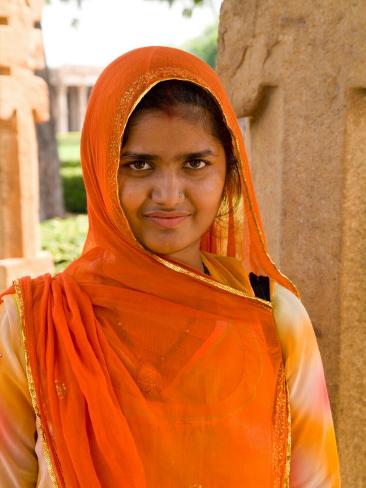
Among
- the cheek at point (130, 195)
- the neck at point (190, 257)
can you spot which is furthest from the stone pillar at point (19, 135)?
the cheek at point (130, 195)

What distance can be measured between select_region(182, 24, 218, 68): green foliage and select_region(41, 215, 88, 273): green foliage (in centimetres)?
2731

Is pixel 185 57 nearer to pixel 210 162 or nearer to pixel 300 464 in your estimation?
pixel 210 162

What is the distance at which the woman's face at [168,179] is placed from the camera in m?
1.11

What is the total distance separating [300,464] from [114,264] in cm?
54

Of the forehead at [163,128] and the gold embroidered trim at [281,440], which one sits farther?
the gold embroidered trim at [281,440]

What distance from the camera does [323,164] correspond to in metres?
1.53

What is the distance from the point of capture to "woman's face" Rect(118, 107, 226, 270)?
1107mm

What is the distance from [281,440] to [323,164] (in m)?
0.67

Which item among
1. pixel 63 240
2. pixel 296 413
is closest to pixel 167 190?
pixel 296 413

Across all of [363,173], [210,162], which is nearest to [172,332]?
[210,162]

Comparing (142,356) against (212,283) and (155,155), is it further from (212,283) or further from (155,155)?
(155,155)

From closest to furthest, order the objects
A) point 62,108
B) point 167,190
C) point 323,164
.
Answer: point 167,190 → point 323,164 → point 62,108

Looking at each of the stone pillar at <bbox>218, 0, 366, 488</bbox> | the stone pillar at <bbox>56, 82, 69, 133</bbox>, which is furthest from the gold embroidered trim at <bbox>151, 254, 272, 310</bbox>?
the stone pillar at <bbox>56, 82, 69, 133</bbox>

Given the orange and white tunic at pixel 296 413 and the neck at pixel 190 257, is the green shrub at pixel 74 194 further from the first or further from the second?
the orange and white tunic at pixel 296 413
